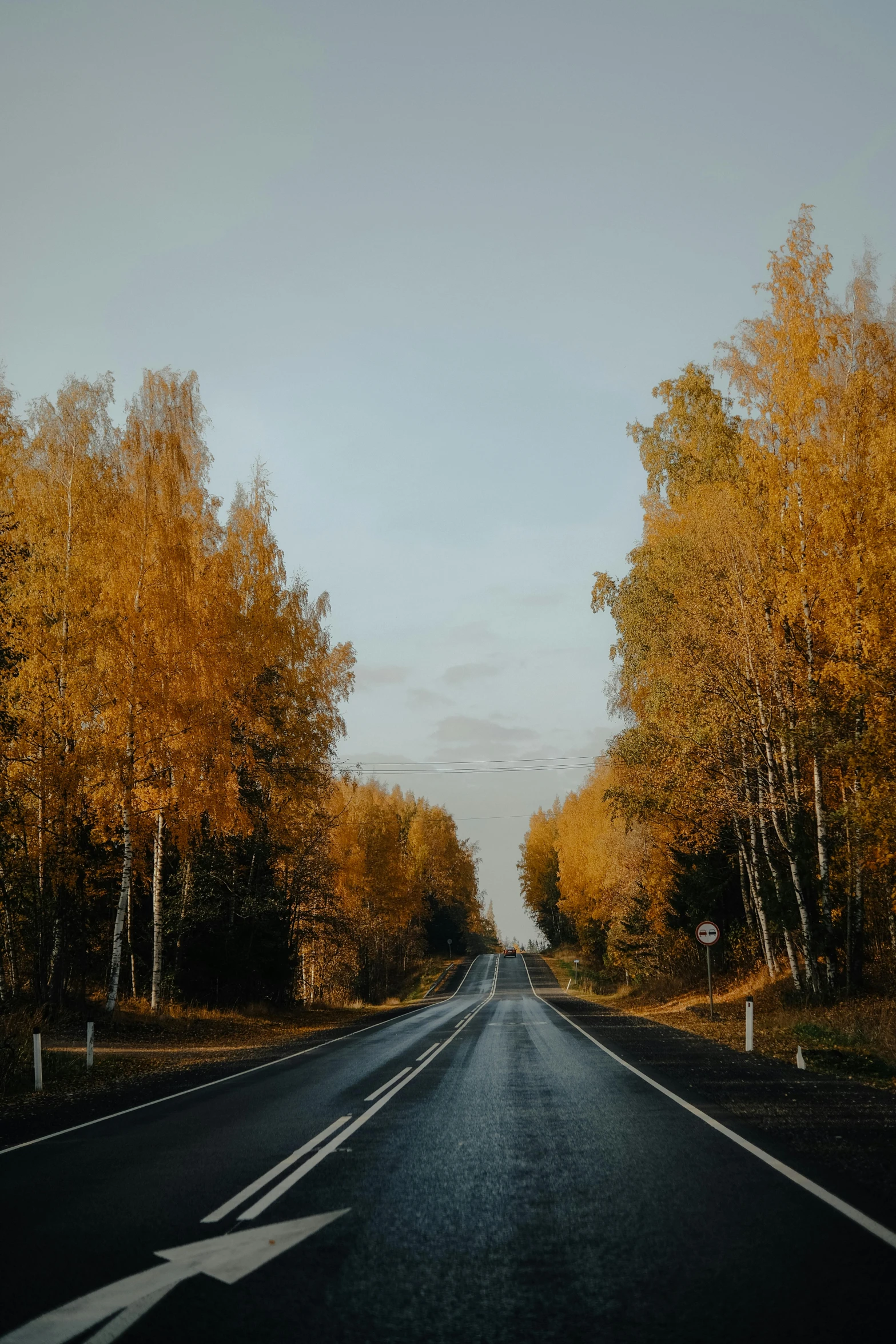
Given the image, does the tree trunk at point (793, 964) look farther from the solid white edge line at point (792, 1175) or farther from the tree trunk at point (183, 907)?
the tree trunk at point (183, 907)

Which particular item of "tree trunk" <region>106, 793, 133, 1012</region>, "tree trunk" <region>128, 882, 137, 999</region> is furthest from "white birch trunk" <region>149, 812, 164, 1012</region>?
"tree trunk" <region>128, 882, 137, 999</region>

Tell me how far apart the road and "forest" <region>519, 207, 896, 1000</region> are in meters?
8.97

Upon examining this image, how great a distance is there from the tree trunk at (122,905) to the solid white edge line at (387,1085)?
7.72m

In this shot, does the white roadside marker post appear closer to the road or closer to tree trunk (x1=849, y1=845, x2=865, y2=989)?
the road

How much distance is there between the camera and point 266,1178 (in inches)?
269

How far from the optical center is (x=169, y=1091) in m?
12.9

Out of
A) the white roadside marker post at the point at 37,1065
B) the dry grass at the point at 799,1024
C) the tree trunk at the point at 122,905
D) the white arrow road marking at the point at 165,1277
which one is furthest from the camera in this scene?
the tree trunk at the point at 122,905

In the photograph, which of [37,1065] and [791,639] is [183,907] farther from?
[791,639]

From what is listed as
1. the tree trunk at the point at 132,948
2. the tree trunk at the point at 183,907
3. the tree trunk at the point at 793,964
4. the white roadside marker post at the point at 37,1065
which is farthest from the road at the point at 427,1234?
the tree trunk at the point at 132,948

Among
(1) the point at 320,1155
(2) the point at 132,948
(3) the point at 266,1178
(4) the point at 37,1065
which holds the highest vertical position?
(3) the point at 266,1178

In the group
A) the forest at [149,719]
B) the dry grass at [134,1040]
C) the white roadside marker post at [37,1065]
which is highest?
the forest at [149,719]

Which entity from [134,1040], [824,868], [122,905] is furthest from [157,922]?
[824,868]

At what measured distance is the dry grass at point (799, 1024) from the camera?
45.8ft

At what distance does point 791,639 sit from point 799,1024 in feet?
25.6
